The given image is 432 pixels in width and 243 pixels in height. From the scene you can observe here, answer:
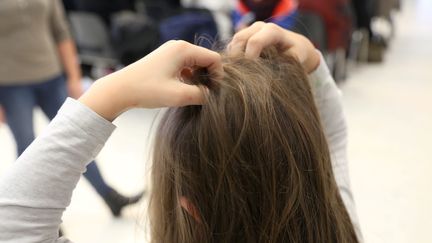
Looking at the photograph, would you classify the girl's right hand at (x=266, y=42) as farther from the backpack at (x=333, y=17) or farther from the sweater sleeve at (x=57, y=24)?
the backpack at (x=333, y=17)

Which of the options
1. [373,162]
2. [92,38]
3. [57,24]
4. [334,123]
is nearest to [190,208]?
[334,123]

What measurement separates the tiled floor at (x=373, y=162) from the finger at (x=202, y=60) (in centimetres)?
45

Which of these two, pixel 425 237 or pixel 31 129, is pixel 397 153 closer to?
pixel 425 237

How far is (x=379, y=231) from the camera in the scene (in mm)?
1773

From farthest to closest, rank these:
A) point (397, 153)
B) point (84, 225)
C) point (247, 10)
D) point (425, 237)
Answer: point (247, 10), point (397, 153), point (84, 225), point (425, 237)

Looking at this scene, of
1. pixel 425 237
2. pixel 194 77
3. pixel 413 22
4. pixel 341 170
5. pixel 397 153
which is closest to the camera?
pixel 194 77

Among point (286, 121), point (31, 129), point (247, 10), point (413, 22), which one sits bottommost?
point (413, 22)

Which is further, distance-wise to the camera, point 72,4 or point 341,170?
point 72,4

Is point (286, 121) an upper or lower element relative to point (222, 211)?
upper

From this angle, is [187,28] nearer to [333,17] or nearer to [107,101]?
[333,17]

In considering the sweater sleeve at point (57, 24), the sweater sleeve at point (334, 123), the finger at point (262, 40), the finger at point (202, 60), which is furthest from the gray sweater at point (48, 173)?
the sweater sleeve at point (57, 24)

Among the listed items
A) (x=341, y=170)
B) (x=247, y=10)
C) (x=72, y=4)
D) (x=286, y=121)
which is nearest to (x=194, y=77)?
(x=286, y=121)

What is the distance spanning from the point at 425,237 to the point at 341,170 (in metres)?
1.09

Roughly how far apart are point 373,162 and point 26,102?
1.70 metres
